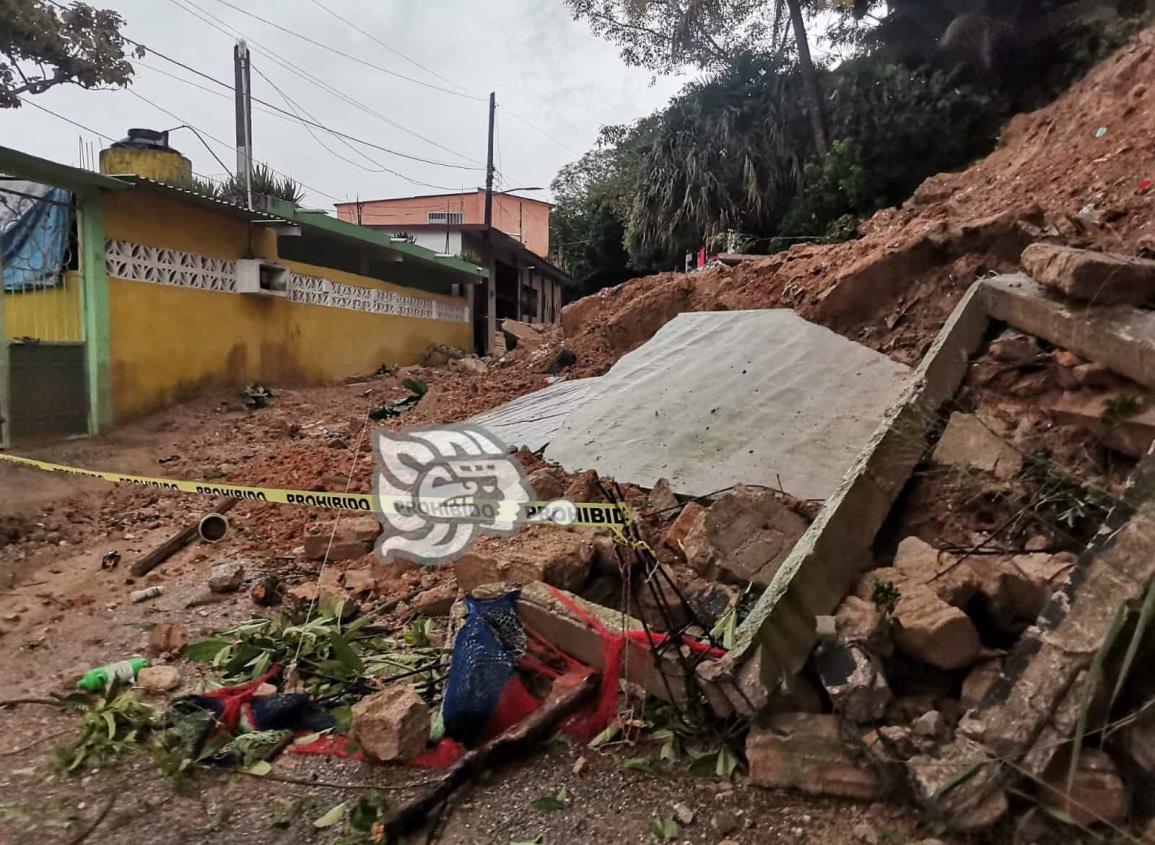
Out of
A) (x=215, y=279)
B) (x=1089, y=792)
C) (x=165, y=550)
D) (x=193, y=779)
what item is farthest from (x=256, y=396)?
(x=1089, y=792)

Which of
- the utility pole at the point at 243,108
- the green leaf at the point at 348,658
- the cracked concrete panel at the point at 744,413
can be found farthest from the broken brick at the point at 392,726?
the utility pole at the point at 243,108

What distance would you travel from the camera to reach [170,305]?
854cm

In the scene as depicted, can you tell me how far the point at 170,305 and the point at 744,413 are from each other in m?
6.96

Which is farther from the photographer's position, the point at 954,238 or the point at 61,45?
the point at 61,45


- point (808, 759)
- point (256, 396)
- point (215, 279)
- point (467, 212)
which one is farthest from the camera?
point (467, 212)

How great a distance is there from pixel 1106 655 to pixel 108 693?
11.2ft

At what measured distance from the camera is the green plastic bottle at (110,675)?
2.96 meters

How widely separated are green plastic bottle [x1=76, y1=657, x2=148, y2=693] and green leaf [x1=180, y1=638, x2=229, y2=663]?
170 mm

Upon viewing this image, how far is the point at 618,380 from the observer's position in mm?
6309

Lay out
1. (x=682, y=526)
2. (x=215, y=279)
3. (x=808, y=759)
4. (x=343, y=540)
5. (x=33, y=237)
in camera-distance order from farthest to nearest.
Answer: (x=215, y=279), (x=33, y=237), (x=343, y=540), (x=682, y=526), (x=808, y=759)

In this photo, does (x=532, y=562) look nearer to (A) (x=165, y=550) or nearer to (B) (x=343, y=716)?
(B) (x=343, y=716)

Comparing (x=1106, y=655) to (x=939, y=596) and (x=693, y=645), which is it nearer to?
(x=939, y=596)

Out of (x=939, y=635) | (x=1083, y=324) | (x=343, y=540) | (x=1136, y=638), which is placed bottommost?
(x=343, y=540)

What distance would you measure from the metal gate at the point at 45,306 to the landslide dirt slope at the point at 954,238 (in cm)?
505
